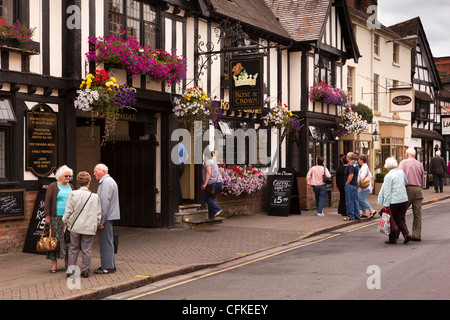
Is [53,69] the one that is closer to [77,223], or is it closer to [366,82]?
[77,223]

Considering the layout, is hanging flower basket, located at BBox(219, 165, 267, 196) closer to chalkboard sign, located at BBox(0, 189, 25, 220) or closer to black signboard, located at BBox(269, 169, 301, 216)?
black signboard, located at BBox(269, 169, 301, 216)

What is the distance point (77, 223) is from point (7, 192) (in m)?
2.67

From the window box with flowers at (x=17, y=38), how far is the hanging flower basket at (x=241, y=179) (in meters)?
7.07

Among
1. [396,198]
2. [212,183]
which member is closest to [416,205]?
[396,198]

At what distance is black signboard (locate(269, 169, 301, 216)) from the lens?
1820 cm

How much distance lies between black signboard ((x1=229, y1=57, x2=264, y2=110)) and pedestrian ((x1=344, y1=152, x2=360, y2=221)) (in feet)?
9.93

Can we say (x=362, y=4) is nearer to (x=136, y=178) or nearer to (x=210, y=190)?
(x=210, y=190)

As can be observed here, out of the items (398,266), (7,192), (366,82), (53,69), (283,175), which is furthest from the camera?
(366,82)

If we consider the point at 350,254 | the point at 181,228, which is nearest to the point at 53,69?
the point at 181,228

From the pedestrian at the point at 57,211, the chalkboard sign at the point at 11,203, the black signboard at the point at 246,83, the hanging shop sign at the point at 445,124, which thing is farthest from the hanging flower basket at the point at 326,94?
the hanging shop sign at the point at 445,124

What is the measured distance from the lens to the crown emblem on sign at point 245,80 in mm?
15414

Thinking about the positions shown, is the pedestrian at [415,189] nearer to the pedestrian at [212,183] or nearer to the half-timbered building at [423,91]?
the pedestrian at [212,183]

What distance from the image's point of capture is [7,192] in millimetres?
10719

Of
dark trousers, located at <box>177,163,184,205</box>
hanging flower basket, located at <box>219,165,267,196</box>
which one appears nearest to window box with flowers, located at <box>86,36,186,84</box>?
dark trousers, located at <box>177,163,184,205</box>
